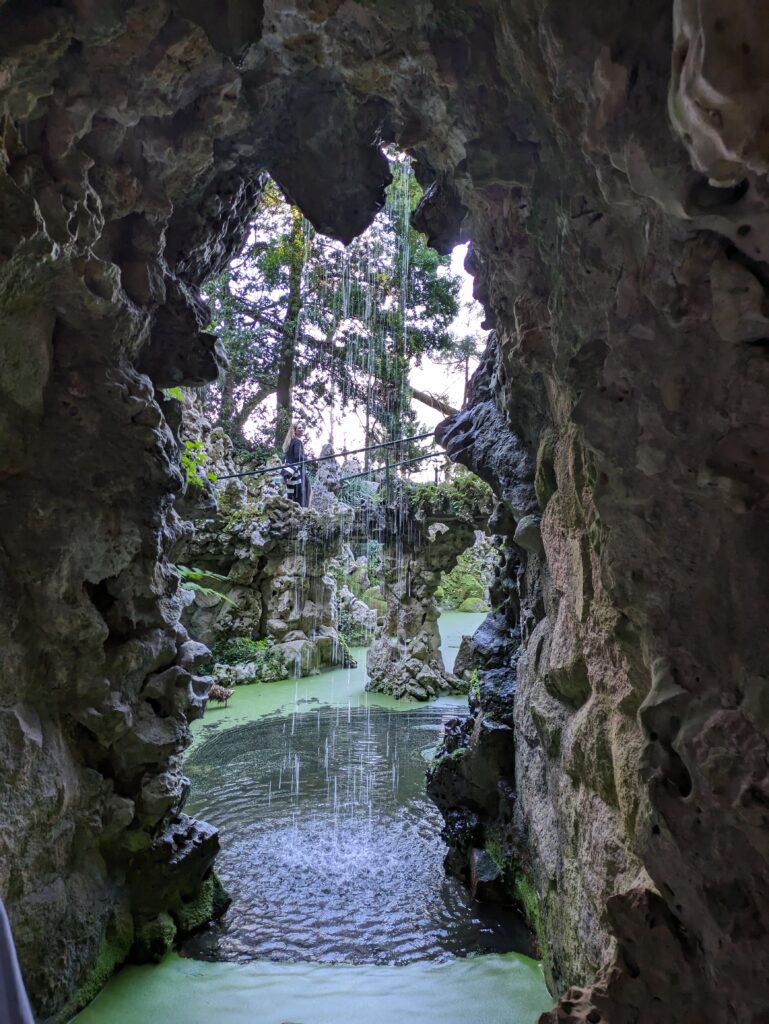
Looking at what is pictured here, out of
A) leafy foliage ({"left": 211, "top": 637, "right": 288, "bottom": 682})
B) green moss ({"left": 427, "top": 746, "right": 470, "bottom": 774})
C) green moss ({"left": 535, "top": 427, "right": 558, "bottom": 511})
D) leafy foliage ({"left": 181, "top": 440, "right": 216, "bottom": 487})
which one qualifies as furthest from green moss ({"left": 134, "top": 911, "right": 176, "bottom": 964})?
leafy foliage ({"left": 211, "top": 637, "right": 288, "bottom": 682})

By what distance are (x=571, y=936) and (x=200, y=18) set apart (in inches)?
176

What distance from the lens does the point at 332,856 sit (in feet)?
16.7

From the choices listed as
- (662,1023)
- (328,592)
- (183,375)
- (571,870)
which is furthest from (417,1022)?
(328,592)

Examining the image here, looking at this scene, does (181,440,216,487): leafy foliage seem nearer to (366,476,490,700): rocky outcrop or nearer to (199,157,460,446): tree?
(366,476,490,700): rocky outcrop

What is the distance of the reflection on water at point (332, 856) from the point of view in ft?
13.1

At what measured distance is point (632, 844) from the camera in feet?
7.76

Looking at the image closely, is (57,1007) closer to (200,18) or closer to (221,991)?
(221,991)

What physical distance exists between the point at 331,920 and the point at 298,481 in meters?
Result: 9.90

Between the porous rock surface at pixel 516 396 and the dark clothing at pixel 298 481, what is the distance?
8455mm

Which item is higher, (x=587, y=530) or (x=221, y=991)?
(x=587, y=530)

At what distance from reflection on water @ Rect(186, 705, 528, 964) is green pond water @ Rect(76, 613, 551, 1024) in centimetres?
1

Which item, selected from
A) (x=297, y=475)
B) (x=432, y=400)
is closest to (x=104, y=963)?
(x=297, y=475)

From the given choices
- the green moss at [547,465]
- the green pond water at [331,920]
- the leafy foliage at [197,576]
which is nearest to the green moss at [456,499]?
the leafy foliage at [197,576]

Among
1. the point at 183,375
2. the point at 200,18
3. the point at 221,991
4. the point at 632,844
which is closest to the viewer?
the point at 632,844
